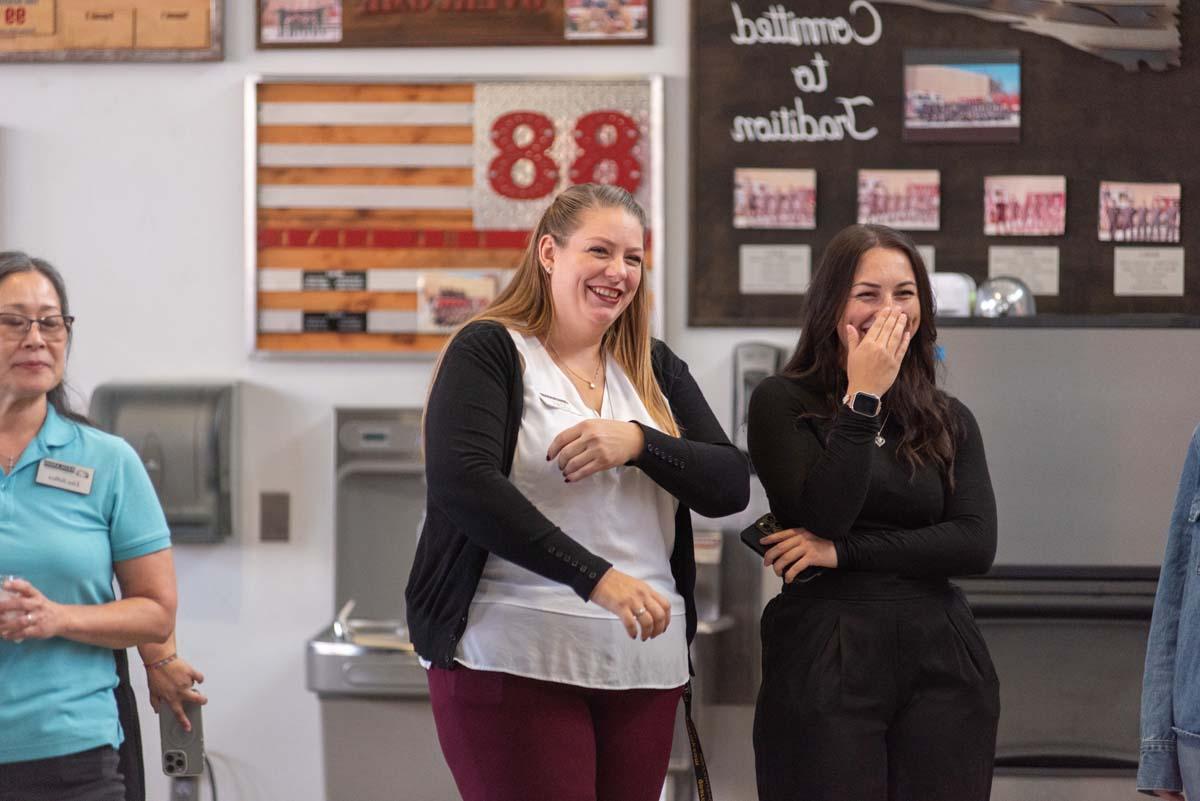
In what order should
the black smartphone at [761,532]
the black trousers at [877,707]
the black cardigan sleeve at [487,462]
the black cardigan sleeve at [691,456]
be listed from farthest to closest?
the black smartphone at [761,532] → the black trousers at [877,707] → the black cardigan sleeve at [691,456] → the black cardigan sleeve at [487,462]

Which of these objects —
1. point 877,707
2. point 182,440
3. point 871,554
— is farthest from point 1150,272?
point 182,440

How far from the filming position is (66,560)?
175cm

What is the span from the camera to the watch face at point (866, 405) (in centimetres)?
188

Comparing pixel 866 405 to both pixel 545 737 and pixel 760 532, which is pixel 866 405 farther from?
pixel 545 737

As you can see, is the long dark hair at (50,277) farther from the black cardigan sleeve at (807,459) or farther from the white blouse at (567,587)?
the black cardigan sleeve at (807,459)

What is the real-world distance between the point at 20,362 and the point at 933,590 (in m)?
1.39

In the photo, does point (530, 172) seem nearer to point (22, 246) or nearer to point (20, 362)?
point (22, 246)

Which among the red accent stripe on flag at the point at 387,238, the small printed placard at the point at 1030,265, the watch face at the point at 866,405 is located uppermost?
the red accent stripe on flag at the point at 387,238

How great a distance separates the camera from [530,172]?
11.9ft

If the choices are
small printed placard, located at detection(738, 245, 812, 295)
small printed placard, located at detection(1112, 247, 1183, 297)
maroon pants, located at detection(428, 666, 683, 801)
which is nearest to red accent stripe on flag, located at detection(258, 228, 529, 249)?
small printed placard, located at detection(738, 245, 812, 295)

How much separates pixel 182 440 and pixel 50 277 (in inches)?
68.9

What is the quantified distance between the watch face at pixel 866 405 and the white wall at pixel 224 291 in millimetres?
1714

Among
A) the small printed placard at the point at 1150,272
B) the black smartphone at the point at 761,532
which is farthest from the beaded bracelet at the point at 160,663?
the small printed placard at the point at 1150,272

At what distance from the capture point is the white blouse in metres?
1.68
